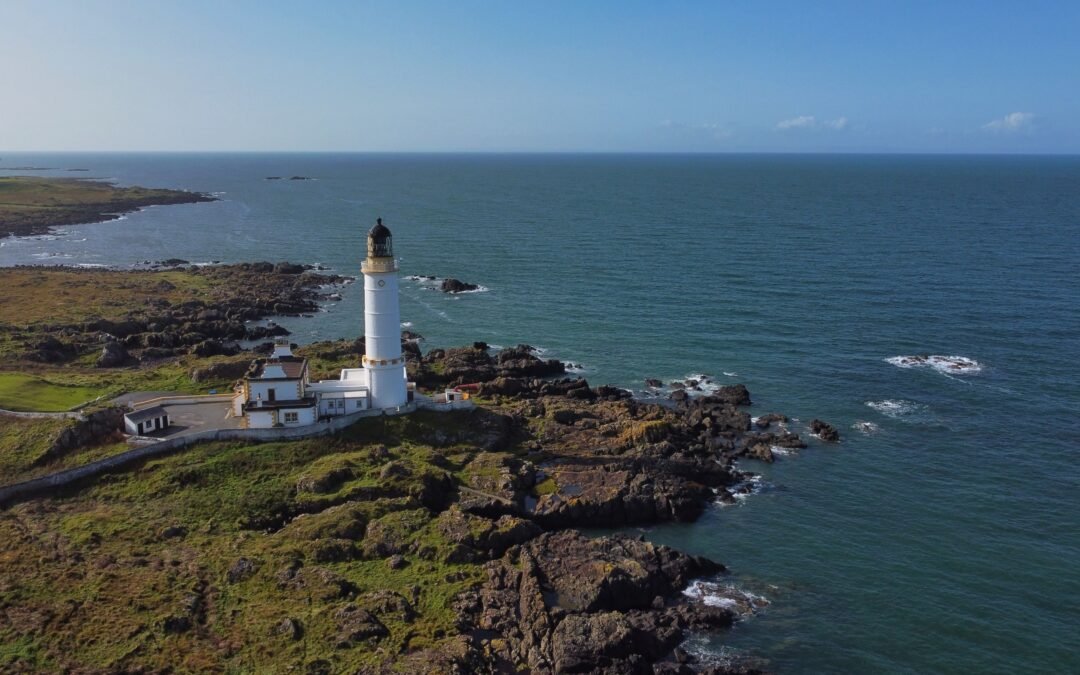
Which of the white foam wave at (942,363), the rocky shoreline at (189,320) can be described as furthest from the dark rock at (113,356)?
the white foam wave at (942,363)

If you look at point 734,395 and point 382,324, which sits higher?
point 382,324

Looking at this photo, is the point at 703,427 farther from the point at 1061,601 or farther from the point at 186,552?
the point at 186,552

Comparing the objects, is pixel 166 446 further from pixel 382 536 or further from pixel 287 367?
pixel 382 536

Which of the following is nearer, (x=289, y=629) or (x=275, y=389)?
(x=289, y=629)

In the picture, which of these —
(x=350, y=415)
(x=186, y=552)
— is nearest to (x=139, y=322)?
(x=350, y=415)

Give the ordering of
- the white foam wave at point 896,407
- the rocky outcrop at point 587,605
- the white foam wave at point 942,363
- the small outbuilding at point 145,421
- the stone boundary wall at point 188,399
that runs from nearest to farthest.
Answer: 1. the rocky outcrop at point 587,605
2. the small outbuilding at point 145,421
3. the stone boundary wall at point 188,399
4. the white foam wave at point 896,407
5. the white foam wave at point 942,363

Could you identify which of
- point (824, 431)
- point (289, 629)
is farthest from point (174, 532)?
point (824, 431)

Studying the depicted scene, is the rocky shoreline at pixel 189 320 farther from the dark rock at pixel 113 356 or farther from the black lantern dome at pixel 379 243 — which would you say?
the black lantern dome at pixel 379 243
